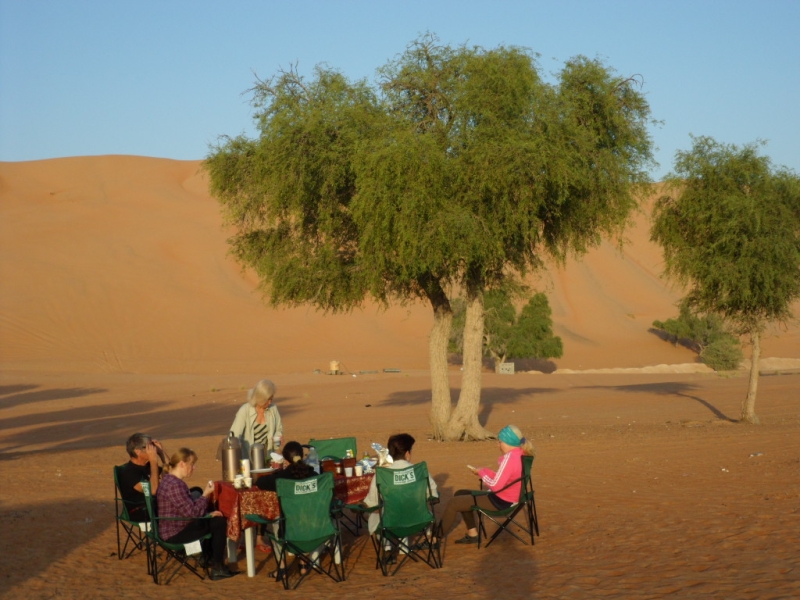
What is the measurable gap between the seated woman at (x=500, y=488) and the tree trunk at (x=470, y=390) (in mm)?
9056

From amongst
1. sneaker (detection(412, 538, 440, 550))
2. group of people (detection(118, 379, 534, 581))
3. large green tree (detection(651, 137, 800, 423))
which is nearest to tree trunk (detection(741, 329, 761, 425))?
large green tree (detection(651, 137, 800, 423))

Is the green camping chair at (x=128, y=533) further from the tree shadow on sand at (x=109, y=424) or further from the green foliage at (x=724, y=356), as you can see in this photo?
the green foliage at (x=724, y=356)

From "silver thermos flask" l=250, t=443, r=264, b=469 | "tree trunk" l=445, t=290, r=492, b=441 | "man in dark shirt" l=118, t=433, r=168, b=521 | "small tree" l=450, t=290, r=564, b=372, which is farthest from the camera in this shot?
"small tree" l=450, t=290, r=564, b=372

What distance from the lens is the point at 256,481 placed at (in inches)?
307

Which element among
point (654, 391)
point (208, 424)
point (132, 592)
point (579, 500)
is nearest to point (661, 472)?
point (579, 500)

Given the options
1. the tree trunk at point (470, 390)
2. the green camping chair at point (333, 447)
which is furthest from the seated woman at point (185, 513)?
the tree trunk at point (470, 390)

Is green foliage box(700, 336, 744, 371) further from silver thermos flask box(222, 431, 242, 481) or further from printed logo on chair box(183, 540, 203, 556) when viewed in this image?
printed logo on chair box(183, 540, 203, 556)

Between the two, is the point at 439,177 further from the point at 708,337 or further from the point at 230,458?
the point at 708,337

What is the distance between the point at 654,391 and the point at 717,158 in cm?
1348

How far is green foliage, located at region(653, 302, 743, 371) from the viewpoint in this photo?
158ft

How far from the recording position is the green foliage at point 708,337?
48.0 meters

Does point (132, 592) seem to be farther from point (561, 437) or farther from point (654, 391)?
point (654, 391)

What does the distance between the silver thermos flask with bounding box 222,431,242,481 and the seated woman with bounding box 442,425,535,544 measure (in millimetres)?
2025

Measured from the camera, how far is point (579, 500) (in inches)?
402
